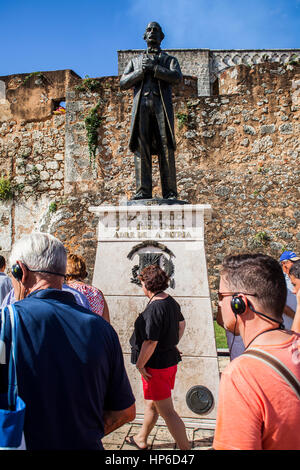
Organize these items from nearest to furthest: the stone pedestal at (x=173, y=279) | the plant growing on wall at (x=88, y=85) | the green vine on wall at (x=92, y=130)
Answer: the stone pedestal at (x=173, y=279)
the green vine on wall at (x=92, y=130)
the plant growing on wall at (x=88, y=85)

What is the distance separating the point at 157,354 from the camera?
287 cm

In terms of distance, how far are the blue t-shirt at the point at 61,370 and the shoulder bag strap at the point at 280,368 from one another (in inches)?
23.4

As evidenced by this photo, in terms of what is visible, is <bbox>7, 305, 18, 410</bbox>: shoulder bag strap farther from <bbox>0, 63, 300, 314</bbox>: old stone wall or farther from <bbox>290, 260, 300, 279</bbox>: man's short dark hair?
<bbox>0, 63, 300, 314</bbox>: old stone wall

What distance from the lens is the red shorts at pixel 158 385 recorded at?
283 cm

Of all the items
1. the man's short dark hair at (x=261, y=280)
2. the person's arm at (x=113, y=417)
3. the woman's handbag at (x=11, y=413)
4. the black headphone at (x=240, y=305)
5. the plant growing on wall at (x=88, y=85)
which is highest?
the plant growing on wall at (x=88, y=85)

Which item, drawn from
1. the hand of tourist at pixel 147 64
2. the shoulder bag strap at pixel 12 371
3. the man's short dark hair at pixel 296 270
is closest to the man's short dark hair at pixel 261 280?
the shoulder bag strap at pixel 12 371

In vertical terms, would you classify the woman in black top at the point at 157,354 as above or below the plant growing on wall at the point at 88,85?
below

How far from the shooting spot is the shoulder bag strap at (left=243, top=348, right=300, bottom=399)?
3.79 ft

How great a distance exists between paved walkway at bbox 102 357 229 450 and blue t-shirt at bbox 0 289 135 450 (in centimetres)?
170

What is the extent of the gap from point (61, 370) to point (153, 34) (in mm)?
3861

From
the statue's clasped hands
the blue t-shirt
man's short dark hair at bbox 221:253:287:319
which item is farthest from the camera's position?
the statue's clasped hands

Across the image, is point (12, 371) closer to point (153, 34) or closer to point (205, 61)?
point (153, 34)

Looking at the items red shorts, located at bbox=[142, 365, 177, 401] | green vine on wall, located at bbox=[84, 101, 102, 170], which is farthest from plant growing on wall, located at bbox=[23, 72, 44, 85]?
red shorts, located at bbox=[142, 365, 177, 401]

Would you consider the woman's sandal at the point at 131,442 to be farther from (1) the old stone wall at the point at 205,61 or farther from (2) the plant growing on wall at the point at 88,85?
(1) the old stone wall at the point at 205,61
